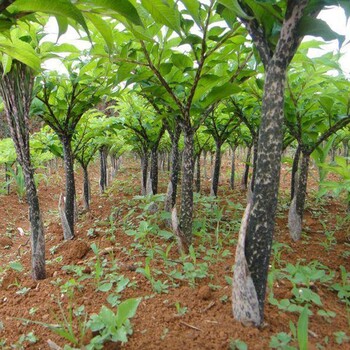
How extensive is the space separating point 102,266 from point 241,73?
7.22 ft

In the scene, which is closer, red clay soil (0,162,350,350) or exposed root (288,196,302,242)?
red clay soil (0,162,350,350)

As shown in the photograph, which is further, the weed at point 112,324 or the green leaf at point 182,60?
the green leaf at point 182,60

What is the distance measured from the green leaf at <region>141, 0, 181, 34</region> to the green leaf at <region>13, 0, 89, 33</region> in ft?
1.51

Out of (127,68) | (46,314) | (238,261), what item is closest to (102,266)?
(46,314)

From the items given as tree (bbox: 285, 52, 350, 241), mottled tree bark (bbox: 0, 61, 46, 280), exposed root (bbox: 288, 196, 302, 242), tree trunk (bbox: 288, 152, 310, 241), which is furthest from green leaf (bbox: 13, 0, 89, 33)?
exposed root (bbox: 288, 196, 302, 242)

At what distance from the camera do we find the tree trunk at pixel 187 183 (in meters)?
2.99

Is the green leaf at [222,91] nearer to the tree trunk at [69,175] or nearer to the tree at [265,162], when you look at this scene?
the tree at [265,162]

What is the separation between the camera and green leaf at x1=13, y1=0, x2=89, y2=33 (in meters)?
1.04

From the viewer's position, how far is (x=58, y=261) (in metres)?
3.36

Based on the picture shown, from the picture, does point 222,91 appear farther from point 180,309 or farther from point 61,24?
point 180,309

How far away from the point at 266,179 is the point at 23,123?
215cm

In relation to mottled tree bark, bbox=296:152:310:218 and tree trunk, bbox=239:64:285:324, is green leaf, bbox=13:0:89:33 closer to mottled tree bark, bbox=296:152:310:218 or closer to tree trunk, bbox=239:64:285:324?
tree trunk, bbox=239:64:285:324

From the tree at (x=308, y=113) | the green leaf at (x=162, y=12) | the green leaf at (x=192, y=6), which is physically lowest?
the tree at (x=308, y=113)

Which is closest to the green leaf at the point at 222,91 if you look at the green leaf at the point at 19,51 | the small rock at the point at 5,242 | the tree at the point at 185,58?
the tree at the point at 185,58
